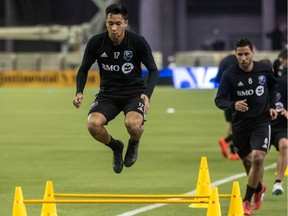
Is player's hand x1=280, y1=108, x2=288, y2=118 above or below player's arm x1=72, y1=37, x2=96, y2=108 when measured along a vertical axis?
below

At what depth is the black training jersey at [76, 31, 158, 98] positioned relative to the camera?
11961 mm

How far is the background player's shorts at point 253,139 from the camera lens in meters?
12.8

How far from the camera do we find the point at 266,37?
74.8 metres

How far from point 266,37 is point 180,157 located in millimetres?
55697

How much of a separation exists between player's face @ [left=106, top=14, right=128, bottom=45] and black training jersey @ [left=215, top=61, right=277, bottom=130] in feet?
5.31

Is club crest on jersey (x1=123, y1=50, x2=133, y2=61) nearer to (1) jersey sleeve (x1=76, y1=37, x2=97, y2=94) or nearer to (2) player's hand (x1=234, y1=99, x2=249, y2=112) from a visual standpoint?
(1) jersey sleeve (x1=76, y1=37, x2=97, y2=94)

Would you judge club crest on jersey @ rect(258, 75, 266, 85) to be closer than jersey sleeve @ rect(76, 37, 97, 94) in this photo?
No

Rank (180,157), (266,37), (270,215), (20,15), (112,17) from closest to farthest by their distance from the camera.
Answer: (112,17) → (270,215) → (180,157) → (266,37) → (20,15)

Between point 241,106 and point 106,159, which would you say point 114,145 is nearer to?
point 241,106

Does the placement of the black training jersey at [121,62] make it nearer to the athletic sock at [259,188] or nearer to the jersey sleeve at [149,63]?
the jersey sleeve at [149,63]

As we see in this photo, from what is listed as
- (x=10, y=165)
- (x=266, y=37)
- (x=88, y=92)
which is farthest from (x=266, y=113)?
(x=266, y=37)

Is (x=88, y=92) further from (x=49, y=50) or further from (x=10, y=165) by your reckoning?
(x=49, y=50)

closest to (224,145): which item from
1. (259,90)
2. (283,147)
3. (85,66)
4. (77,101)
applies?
(283,147)

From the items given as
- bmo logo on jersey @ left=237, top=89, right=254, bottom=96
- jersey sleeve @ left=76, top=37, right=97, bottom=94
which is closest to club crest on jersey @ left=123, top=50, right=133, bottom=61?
jersey sleeve @ left=76, top=37, right=97, bottom=94
